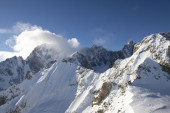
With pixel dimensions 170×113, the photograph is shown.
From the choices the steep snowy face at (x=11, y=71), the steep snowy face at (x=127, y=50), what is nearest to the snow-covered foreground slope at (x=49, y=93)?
the steep snowy face at (x=11, y=71)

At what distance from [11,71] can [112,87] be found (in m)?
177

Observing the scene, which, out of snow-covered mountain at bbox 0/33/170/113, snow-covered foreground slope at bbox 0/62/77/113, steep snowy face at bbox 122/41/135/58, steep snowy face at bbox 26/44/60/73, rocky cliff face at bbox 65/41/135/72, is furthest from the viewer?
steep snowy face at bbox 26/44/60/73

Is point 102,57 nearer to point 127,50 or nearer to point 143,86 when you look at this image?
point 127,50

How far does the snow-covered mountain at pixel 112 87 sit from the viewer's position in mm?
21578

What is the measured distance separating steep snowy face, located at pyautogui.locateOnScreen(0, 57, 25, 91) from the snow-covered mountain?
93192 millimetres

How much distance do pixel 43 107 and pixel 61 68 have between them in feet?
87.2

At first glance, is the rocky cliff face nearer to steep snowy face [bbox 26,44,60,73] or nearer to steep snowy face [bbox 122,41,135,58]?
steep snowy face [bbox 122,41,135,58]

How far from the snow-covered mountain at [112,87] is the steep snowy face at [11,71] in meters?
93.2

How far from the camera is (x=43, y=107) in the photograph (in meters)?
54.8

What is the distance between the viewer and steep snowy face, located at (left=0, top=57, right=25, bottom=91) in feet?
519

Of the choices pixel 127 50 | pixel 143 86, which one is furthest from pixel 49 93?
pixel 127 50

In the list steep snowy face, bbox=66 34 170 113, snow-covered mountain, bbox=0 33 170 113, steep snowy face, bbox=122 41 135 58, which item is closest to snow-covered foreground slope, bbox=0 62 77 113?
snow-covered mountain, bbox=0 33 170 113

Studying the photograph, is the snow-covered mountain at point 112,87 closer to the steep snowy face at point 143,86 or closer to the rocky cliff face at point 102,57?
the steep snowy face at point 143,86

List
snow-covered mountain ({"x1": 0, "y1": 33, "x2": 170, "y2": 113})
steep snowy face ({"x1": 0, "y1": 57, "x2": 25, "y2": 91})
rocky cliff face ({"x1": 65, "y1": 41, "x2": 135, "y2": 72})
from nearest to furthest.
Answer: snow-covered mountain ({"x1": 0, "y1": 33, "x2": 170, "y2": 113}) → steep snowy face ({"x1": 0, "y1": 57, "x2": 25, "y2": 91}) → rocky cliff face ({"x1": 65, "y1": 41, "x2": 135, "y2": 72})
